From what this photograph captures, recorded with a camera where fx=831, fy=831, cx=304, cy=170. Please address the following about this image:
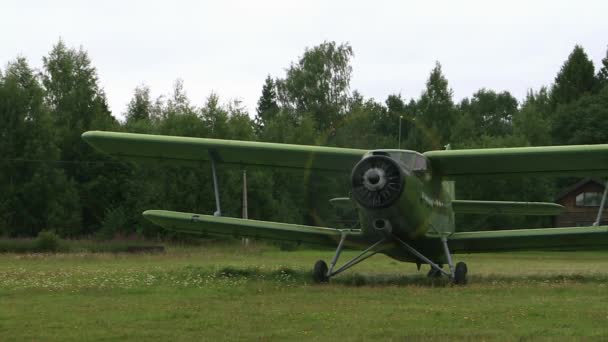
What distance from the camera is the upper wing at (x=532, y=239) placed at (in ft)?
51.5

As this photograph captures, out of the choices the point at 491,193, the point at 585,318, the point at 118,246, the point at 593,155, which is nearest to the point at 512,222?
the point at 491,193

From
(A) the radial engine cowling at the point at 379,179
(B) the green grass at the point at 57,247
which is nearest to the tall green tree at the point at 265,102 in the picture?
(B) the green grass at the point at 57,247

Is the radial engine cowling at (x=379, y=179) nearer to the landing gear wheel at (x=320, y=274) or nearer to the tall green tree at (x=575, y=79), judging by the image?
the landing gear wheel at (x=320, y=274)

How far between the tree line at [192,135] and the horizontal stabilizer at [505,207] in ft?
53.8

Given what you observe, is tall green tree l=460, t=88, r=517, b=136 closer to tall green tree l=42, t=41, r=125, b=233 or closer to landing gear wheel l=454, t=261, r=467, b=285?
tall green tree l=42, t=41, r=125, b=233

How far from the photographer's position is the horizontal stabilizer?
65.6 feet

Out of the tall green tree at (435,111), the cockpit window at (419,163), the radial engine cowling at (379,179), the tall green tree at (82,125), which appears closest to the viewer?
the radial engine cowling at (379,179)

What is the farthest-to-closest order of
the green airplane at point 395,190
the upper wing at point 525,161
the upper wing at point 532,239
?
the upper wing at point 532,239, the upper wing at point 525,161, the green airplane at point 395,190

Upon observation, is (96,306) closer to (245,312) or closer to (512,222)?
(245,312)

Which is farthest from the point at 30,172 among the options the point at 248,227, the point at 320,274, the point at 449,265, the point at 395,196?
the point at 395,196

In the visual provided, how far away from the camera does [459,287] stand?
1420cm

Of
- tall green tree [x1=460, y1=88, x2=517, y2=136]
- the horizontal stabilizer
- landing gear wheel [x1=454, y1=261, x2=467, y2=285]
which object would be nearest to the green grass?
the horizontal stabilizer

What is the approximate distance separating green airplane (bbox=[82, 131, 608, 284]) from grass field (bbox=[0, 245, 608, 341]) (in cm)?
70

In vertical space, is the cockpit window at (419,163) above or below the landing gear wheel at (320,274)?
above
